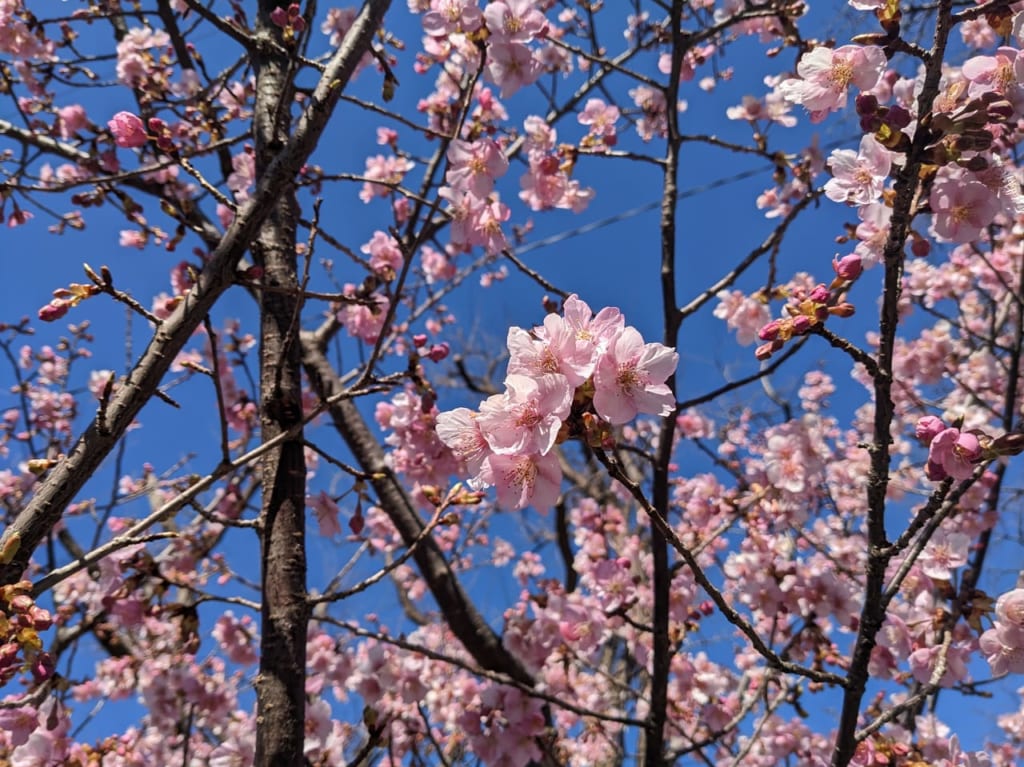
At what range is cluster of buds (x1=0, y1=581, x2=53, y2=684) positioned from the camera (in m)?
1.08

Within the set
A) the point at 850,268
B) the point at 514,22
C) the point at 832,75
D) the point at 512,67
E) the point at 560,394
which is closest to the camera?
the point at 560,394

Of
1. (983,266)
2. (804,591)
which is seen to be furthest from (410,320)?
(983,266)

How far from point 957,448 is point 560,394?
2.43 ft

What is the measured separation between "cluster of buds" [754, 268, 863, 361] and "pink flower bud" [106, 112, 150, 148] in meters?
1.78

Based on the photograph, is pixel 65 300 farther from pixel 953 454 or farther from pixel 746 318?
pixel 746 318

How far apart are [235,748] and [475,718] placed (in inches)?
37.6

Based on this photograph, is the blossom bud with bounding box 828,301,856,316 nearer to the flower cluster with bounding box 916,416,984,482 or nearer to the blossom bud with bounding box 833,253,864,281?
the blossom bud with bounding box 833,253,864,281

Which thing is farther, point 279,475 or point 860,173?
point 279,475

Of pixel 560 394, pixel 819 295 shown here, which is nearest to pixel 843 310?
pixel 819 295

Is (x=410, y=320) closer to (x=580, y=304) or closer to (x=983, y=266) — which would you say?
(x=580, y=304)

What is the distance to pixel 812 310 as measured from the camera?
1.20 metres

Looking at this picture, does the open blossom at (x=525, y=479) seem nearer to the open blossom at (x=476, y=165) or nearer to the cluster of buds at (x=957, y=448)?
Answer: the cluster of buds at (x=957, y=448)

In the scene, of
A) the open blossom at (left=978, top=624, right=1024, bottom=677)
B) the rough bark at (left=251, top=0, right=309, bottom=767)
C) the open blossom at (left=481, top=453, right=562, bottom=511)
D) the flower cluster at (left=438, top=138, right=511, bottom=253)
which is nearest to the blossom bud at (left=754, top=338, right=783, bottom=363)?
the open blossom at (left=481, top=453, right=562, bottom=511)

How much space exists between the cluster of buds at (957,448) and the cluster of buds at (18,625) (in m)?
1.59
